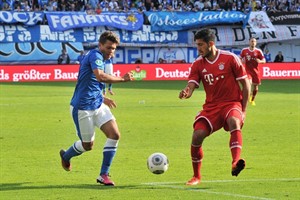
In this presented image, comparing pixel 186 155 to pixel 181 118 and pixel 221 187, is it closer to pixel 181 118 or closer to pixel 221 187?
pixel 221 187

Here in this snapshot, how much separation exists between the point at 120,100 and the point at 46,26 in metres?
24.1

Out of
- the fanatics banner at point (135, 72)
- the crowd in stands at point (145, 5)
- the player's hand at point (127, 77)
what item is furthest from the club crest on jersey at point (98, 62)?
the crowd in stands at point (145, 5)

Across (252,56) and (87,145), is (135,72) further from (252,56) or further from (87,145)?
(87,145)

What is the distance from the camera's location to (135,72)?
4544cm

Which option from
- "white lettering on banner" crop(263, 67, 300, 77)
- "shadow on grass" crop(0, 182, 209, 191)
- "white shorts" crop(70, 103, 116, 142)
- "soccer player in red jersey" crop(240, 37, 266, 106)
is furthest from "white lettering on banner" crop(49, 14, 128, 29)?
"shadow on grass" crop(0, 182, 209, 191)

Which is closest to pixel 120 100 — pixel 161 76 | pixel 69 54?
pixel 161 76

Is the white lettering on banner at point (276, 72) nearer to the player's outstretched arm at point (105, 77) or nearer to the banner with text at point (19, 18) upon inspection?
the banner with text at point (19, 18)

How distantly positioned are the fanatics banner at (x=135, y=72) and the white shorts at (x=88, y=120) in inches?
1220

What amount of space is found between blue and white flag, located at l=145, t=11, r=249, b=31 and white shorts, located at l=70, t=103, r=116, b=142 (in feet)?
151

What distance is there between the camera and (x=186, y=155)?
15.6 meters

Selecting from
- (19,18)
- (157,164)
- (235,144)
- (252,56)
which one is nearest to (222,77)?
(235,144)

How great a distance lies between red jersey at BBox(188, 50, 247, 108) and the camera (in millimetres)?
11672

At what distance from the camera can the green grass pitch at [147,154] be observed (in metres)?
11.2

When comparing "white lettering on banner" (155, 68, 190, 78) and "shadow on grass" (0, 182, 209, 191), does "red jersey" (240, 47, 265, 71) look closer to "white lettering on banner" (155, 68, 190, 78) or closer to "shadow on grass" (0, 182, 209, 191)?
"white lettering on banner" (155, 68, 190, 78)
